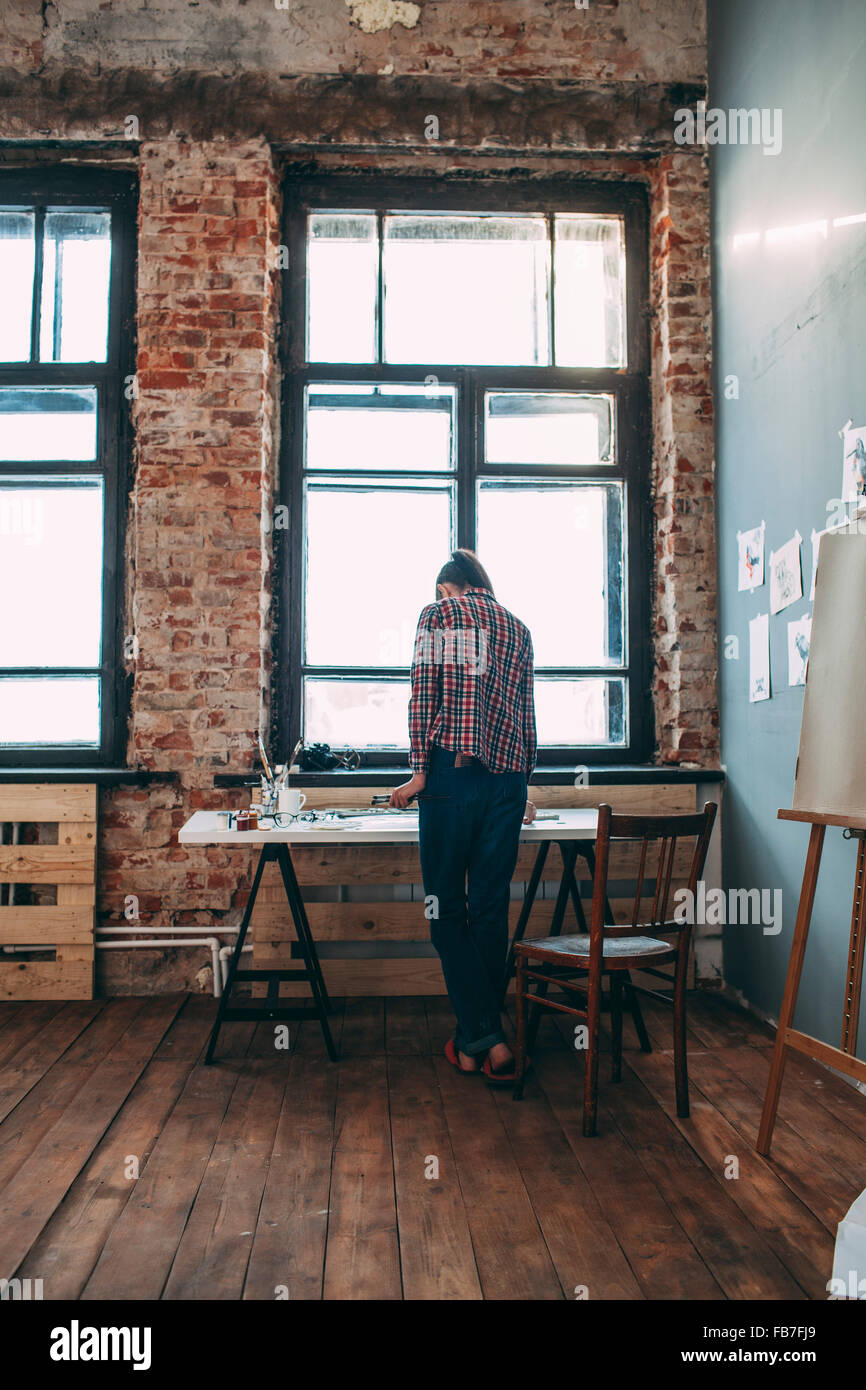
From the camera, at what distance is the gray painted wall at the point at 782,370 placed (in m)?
3.03

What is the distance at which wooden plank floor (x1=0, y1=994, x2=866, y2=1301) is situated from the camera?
1943 millimetres

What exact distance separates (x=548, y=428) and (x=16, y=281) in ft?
8.32

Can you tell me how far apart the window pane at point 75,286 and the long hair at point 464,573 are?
2189 mm

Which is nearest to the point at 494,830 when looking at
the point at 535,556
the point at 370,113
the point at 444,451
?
the point at 535,556

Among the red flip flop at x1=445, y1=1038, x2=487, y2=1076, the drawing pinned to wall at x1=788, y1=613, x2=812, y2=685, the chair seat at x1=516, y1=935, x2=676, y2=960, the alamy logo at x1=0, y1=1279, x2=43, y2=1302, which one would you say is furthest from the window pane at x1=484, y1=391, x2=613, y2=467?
the alamy logo at x1=0, y1=1279, x2=43, y2=1302

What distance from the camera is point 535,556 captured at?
4.40 meters

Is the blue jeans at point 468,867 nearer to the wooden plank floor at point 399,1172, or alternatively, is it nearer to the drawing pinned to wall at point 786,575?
the wooden plank floor at point 399,1172

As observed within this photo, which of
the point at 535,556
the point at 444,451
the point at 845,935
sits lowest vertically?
the point at 845,935

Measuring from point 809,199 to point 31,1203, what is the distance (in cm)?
384

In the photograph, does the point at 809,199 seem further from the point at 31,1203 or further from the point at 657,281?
the point at 31,1203

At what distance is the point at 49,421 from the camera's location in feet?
14.1

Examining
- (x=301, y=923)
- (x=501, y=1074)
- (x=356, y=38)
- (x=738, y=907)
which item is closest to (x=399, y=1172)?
(x=501, y=1074)

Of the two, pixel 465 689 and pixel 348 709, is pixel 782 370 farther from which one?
pixel 348 709

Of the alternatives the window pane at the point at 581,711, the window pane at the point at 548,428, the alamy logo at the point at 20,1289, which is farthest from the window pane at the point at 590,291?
the alamy logo at the point at 20,1289
